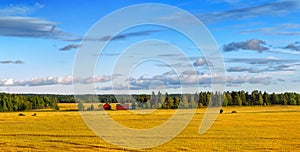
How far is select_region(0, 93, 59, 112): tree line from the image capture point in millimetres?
127750

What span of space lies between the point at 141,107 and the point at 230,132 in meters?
13.0

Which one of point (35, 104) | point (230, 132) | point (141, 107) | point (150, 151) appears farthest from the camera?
point (35, 104)

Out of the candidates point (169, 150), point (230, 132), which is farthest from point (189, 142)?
point (230, 132)

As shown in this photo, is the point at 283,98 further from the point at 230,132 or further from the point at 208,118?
the point at 230,132

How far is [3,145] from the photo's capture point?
112ft

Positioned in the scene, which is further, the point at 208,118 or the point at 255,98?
the point at 255,98

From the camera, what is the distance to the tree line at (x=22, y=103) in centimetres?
12775

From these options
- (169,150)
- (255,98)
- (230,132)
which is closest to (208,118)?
(230,132)

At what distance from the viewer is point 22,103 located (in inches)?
5221

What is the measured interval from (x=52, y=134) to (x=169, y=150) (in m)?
15.8

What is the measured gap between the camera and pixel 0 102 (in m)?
128

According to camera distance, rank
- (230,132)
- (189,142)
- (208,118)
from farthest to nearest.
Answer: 1. (208,118)
2. (230,132)
3. (189,142)

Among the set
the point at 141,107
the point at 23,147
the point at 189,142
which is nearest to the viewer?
the point at 23,147

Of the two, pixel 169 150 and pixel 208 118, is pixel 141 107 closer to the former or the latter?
pixel 208 118
